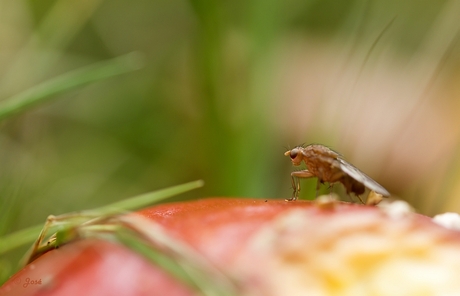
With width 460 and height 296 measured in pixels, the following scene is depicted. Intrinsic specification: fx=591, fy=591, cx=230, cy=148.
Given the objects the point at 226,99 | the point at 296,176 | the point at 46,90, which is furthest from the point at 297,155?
the point at 226,99

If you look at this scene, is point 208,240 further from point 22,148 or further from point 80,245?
point 22,148

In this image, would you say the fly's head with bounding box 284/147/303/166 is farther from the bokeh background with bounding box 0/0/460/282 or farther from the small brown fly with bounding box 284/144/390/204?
the bokeh background with bounding box 0/0/460/282

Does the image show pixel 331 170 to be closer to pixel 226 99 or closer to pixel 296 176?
pixel 296 176

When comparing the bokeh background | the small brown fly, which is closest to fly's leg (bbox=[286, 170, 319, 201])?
the small brown fly

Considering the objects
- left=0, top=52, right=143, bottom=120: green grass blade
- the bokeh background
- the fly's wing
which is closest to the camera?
the fly's wing

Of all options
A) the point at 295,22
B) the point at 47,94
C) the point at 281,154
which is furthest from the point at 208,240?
the point at 295,22

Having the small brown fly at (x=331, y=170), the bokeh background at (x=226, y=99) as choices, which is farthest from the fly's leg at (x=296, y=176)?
the bokeh background at (x=226, y=99)

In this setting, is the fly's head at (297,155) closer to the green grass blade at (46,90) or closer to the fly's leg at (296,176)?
the fly's leg at (296,176)
